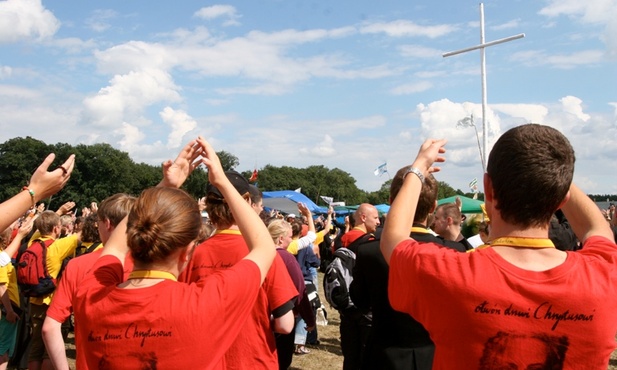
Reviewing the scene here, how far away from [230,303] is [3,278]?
5.16m

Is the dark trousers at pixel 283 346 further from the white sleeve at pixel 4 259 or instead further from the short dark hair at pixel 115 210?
the white sleeve at pixel 4 259

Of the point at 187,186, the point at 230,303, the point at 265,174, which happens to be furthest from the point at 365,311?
the point at 265,174

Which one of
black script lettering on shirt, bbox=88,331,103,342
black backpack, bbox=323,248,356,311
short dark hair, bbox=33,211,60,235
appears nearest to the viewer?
black script lettering on shirt, bbox=88,331,103,342

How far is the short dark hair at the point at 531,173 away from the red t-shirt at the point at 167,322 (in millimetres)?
1001

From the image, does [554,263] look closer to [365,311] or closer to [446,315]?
[446,315]

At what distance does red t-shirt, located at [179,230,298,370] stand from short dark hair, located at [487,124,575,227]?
1.69 meters

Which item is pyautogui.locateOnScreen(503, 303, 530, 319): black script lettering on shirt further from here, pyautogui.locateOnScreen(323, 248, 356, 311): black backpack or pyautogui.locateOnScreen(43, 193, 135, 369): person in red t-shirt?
pyautogui.locateOnScreen(323, 248, 356, 311): black backpack

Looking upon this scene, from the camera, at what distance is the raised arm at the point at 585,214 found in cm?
224

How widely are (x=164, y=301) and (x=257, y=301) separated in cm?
128

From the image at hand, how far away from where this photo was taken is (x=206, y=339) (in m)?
2.13

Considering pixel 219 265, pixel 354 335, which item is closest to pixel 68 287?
pixel 219 265

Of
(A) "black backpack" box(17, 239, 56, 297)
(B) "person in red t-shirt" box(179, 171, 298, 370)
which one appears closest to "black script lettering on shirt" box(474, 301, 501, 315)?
(B) "person in red t-shirt" box(179, 171, 298, 370)

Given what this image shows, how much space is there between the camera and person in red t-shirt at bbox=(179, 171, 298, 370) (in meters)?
3.30

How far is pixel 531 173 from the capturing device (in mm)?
1869
